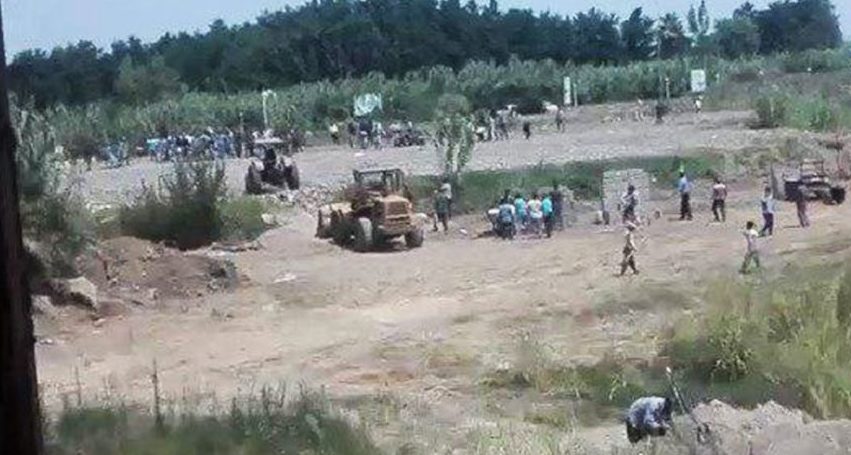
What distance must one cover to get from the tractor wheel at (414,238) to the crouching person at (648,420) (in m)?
13.6

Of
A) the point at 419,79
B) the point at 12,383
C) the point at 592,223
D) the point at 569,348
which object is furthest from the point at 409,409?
the point at 419,79

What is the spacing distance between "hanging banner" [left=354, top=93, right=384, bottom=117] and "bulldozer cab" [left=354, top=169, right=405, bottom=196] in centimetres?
2965

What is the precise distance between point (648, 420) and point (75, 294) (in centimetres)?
1102

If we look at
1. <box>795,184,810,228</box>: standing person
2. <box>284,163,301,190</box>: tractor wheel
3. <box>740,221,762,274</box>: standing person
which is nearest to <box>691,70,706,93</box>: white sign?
<box>284,163,301,190</box>: tractor wheel

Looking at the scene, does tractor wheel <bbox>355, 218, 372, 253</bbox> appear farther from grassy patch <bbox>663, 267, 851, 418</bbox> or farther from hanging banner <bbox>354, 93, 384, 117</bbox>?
hanging banner <bbox>354, 93, 384, 117</bbox>

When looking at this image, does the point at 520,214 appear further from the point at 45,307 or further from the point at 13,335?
the point at 13,335

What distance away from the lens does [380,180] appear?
78.4 feet

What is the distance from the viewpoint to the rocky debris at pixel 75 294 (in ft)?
57.8

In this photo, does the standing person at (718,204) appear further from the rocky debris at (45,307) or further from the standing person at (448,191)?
the rocky debris at (45,307)

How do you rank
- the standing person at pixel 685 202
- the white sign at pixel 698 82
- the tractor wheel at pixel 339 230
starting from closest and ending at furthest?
the tractor wheel at pixel 339 230 → the standing person at pixel 685 202 → the white sign at pixel 698 82

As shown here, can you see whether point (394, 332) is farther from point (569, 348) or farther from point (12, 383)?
point (12, 383)

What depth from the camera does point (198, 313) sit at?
17.6 metres

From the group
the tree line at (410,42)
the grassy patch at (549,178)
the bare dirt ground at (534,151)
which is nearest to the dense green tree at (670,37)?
the tree line at (410,42)

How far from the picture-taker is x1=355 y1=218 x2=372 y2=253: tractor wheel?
874 inches
